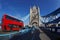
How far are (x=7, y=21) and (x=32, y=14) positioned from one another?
147ft

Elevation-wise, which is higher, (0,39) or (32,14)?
(32,14)

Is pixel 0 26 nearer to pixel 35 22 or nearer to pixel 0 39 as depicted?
pixel 0 39

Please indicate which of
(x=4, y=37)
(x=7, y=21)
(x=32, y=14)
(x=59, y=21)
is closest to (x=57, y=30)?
(x=7, y=21)

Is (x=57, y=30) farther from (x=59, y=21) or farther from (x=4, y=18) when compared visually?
(x=59, y=21)

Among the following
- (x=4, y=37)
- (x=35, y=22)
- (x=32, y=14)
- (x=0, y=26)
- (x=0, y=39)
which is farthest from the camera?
(x=35, y=22)

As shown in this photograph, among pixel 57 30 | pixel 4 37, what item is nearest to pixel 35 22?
pixel 57 30

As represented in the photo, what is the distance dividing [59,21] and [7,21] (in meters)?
23.9

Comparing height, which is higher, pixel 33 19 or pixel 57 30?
pixel 33 19

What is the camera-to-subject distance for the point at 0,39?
318 centimetres

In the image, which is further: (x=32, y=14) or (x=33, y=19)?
(x=33, y=19)

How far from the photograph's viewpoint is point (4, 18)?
10.0 m

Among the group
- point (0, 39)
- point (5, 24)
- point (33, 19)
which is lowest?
point (0, 39)

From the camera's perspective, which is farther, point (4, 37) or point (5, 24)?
point (5, 24)

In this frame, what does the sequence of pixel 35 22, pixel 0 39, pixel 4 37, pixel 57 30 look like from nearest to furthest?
pixel 0 39
pixel 4 37
pixel 57 30
pixel 35 22
